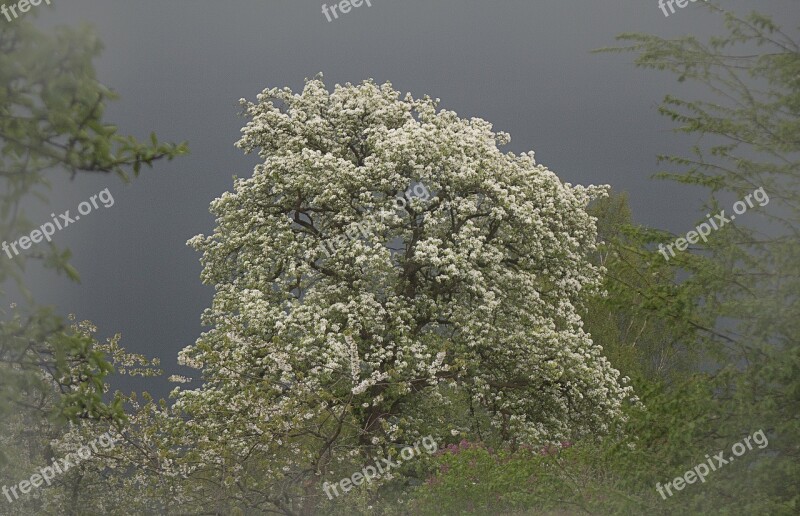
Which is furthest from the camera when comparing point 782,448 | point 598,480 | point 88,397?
point 598,480

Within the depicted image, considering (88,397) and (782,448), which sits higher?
(88,397)

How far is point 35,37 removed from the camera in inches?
228

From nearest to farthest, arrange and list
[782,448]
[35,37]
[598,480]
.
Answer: [35,37]
[782,448]
[598,480]

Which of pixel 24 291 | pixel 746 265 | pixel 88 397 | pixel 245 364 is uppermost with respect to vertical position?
pixel 245 364

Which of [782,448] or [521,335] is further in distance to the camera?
[521,335]

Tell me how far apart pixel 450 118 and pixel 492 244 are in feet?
10.3

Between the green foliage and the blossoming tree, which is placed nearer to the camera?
the green foliage

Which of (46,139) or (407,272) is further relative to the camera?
(407,272)

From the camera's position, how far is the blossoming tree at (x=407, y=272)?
55.6 ft

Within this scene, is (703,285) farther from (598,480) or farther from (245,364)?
(245,364)

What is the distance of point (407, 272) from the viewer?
1852 cm

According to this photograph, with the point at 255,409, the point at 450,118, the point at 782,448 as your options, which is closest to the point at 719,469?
the point at 782,448

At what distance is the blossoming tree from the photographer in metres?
17.0

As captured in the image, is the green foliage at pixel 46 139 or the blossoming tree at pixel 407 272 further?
the blossoming tree at pixel 407 272
